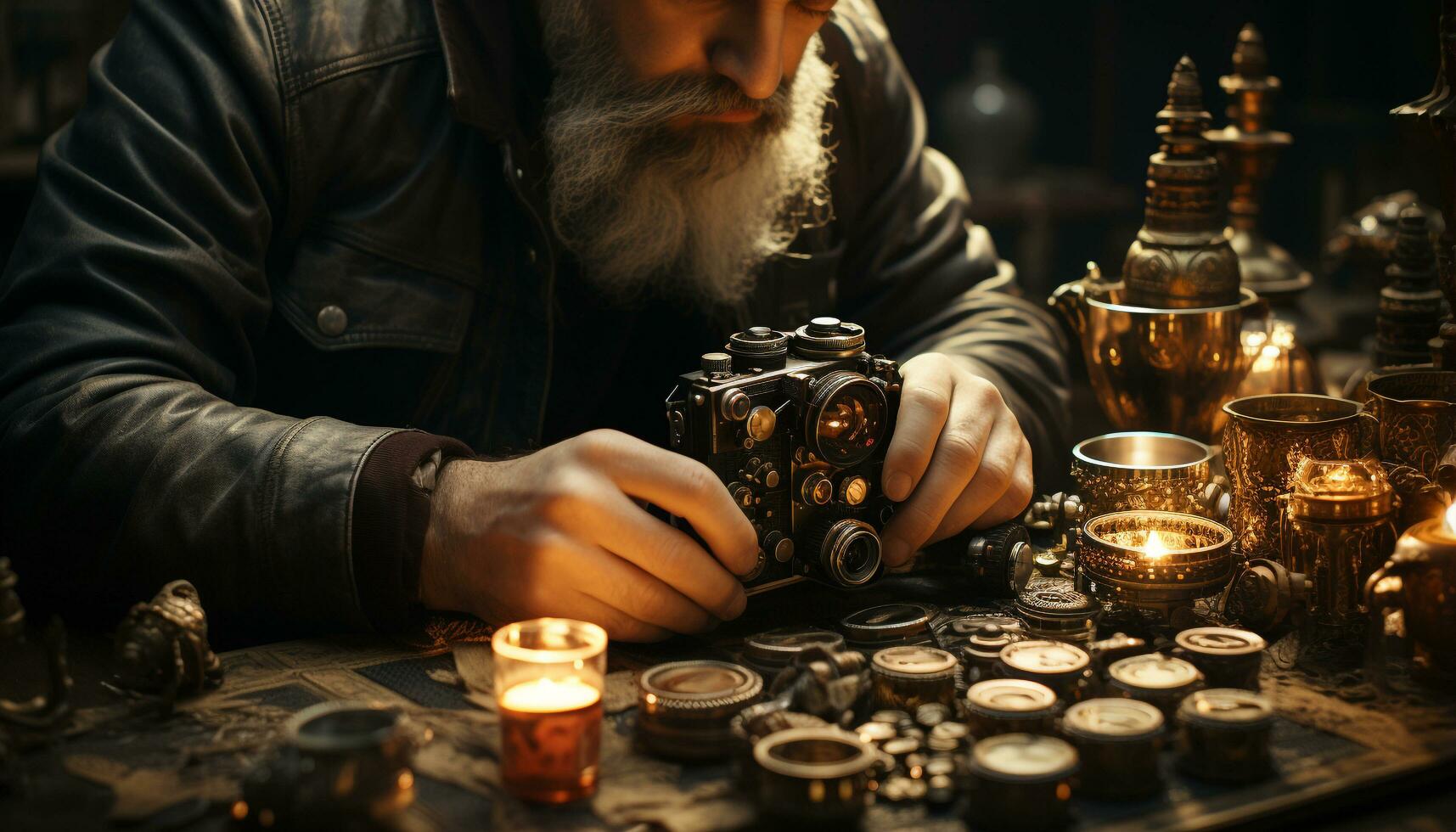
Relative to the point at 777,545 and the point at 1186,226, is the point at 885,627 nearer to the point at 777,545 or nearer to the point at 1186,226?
the point at 777,545

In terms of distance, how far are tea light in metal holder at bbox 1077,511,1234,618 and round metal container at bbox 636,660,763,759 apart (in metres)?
0.47

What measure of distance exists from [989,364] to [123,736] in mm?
1429

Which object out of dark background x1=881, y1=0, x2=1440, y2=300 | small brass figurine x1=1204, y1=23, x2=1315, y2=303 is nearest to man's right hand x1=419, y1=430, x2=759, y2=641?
small brass figurine x1=1204, y1=23, x2=1315, y2=303

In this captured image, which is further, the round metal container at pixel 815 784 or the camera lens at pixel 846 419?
the camera lens at pixel 846 419

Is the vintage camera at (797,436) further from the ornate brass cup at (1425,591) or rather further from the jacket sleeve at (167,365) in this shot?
the ornate brass cup at (1425,591)

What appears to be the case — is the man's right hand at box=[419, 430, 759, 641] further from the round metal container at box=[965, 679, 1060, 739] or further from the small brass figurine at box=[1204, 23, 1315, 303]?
the small brass figurine at box=[1204, 23, 1315, 303]

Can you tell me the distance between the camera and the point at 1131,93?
6.12 metres

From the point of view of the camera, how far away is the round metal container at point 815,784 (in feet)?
4.04

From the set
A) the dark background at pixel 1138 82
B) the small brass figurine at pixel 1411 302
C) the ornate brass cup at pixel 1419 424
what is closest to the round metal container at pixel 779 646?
the ornate brass cup at pixel 1419 424

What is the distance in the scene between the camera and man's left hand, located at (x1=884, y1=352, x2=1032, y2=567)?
5.89 ft

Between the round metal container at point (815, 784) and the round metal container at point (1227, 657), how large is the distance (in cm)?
41

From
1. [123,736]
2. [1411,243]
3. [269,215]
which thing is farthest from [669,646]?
[1411,243]

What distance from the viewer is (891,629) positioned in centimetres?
165

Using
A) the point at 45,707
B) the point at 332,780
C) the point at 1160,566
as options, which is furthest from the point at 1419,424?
the point at 45,707
